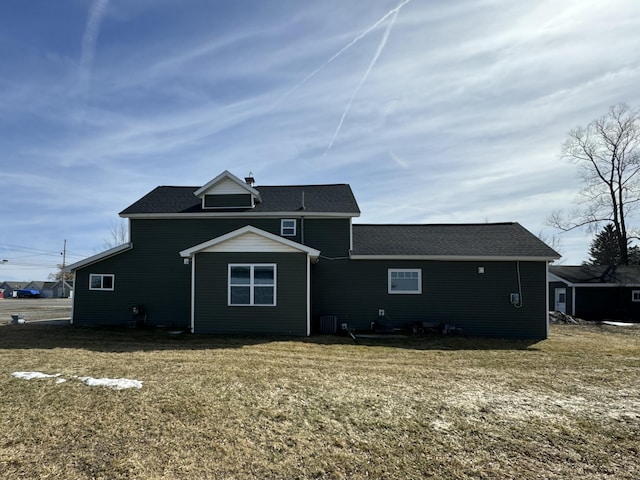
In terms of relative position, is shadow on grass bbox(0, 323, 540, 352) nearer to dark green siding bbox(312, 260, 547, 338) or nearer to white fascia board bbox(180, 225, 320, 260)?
dark green siding bbox(312, 260, 547, 338)

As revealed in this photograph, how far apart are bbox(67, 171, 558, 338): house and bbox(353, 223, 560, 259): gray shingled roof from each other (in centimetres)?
7

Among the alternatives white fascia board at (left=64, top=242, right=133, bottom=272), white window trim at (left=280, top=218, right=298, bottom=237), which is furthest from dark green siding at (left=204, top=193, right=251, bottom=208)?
white fascia board at (left=64, top=242, right=133, bottom=272)

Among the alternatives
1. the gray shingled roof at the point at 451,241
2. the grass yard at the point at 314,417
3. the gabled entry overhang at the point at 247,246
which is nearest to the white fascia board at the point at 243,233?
the gabled entry overhang at the point at 247,246

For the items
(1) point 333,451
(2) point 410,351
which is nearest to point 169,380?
(1) point 333,451

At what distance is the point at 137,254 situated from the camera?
16359 mm

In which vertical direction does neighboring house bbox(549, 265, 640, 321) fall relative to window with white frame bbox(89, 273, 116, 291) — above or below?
below

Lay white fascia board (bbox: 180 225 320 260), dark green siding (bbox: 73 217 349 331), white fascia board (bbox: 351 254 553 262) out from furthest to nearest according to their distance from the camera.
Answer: dark green siding (bbox: 73 217 349 331) → white fascia board (bbox: 351 254 553 262) → white fascia board (bbox: 180 225 320 260)

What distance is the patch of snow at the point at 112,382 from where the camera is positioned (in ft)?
21.9

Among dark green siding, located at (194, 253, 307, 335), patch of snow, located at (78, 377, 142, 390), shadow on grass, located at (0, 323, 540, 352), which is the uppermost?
dark green siding, located at (194, 253, 307, 335)

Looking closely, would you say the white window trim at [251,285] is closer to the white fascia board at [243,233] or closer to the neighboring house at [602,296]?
the white fascia board at [243,233]

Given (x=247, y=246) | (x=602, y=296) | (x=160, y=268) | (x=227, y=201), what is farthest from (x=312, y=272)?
(x=602, y=296)

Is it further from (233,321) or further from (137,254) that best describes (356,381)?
(137,254)

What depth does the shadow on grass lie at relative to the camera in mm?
11039

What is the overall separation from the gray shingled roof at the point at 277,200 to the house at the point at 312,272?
0.09 metres
